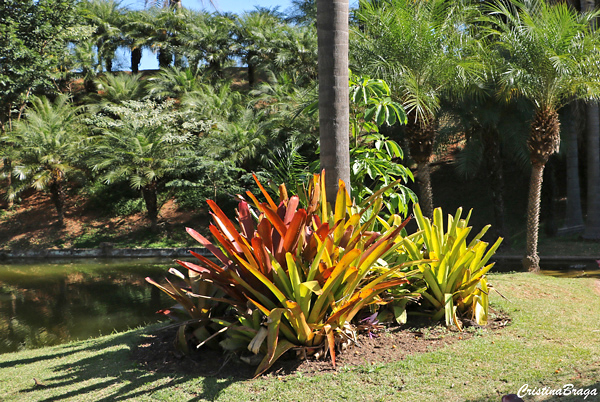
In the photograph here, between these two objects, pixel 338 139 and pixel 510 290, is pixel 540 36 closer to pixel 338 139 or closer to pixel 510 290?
pixel 510 290

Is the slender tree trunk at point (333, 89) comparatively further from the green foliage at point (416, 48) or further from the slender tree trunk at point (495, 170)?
the slender tree trunk at point (495, 170)

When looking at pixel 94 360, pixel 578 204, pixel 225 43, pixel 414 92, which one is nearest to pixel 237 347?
pixel 94 360

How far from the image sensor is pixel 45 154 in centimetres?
2066

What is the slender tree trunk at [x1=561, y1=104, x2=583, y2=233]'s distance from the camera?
1452 cm

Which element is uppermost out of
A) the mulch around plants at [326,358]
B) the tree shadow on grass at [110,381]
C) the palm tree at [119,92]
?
the palm tree at [119,92]

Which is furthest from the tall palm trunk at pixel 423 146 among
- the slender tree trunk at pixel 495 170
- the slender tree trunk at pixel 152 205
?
the slender tree trunk at pixel 152 205

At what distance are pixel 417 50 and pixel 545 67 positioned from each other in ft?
8.25

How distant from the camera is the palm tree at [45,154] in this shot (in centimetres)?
2038

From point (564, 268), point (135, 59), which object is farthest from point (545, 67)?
point (135, 59)

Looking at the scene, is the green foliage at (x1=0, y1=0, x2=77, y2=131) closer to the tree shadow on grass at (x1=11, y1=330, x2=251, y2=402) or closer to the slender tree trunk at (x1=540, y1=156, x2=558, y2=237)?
the tree shadow on grass at (x1=11, y1=330, x2=251, y2=402)

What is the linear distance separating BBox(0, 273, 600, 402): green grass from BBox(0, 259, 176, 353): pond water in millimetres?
3459

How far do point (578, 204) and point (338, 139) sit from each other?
42.8 feet

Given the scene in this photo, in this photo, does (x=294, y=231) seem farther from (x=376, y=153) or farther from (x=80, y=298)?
(x=80, y=298)

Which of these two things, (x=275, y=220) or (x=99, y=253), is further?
(x=99, y=253)
